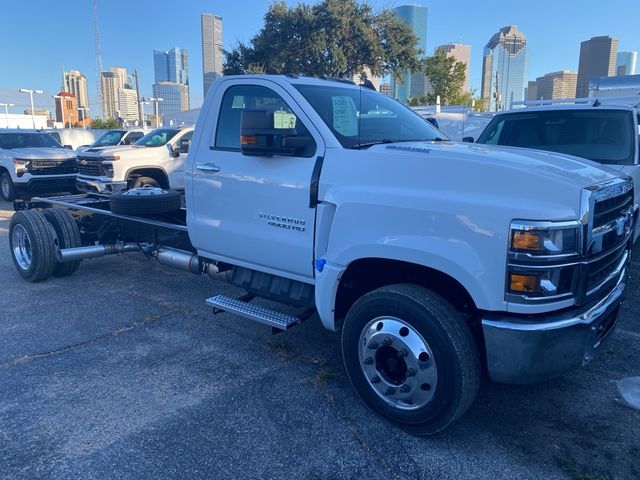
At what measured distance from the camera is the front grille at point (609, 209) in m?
2.78

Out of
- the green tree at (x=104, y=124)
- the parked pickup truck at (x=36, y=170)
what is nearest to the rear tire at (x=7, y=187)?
the parked pickup truck at (x=36, y=170)

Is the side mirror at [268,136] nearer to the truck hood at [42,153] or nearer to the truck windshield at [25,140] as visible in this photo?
the truck hood at [42,153]

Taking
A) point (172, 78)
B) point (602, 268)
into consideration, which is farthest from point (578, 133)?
point (172, 78)

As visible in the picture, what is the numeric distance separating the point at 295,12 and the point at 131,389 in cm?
2676

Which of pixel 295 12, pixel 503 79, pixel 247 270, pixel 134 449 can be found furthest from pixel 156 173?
pixel 503 79

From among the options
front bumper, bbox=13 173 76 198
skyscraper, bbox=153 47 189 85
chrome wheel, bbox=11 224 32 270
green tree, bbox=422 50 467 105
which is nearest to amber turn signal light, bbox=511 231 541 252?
chrome wheel, bbox=11 224 32 270

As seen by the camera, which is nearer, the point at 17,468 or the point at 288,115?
the point at 17,468

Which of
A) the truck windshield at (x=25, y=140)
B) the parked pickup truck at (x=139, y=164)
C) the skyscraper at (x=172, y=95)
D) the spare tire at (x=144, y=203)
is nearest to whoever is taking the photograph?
the spare tire at (x=144, y=203)

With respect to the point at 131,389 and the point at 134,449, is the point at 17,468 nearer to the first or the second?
the point at 134,449

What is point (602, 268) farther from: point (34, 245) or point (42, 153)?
point (42, 153)

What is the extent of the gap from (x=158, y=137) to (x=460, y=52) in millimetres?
30267

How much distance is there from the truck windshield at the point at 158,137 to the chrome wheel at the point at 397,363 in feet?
34.5

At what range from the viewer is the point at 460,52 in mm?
37344

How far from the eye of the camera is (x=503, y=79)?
4103cm
